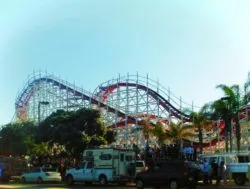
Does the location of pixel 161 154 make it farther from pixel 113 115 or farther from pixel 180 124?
pixel 113 115

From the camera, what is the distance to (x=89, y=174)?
31.4 meters

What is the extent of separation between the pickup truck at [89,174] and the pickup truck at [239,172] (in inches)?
283

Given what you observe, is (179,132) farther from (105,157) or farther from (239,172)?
(239,172)

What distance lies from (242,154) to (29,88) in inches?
1932

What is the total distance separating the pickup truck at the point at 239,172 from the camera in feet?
92.2

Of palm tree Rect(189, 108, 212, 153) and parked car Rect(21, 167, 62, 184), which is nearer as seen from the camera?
parked car Rect(21, 167, 62, 184)

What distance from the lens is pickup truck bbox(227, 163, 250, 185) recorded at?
28109 mm

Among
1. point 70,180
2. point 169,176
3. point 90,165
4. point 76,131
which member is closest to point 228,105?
point 90,165

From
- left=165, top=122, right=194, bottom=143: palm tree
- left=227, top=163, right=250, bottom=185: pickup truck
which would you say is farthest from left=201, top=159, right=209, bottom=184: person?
left=165, top=122, right=194, bottom=143: palm tree

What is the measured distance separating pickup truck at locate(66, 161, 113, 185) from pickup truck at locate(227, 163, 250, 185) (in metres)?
7.19

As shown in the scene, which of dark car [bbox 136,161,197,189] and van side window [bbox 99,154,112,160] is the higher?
van side window [bbox 99,154,112,160]

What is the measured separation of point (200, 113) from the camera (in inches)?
1647

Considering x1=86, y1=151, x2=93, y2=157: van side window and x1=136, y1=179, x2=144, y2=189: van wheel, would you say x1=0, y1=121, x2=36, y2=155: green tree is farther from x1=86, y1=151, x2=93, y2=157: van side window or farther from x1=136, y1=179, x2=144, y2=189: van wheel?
x1=136, y1=179, x2=144, y2=189: van wheel

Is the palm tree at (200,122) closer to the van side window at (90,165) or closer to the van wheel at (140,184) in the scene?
the van side window at (90,165)
